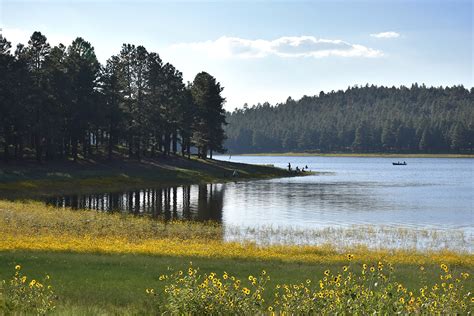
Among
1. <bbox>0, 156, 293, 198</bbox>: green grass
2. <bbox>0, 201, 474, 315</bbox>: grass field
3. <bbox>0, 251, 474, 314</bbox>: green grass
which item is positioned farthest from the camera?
<bbox>0, 156, 293, 198</bbox>: green grass

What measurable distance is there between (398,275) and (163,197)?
47.8m

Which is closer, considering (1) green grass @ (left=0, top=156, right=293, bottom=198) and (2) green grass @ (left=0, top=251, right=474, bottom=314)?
(2) green grass @ (left=0, top=251, right=474, bottom=314)

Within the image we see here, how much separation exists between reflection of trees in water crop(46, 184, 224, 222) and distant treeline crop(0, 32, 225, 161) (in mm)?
18292

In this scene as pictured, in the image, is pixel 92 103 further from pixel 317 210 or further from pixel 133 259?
pixel 133 259

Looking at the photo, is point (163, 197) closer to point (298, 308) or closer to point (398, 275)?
point (398, 275)

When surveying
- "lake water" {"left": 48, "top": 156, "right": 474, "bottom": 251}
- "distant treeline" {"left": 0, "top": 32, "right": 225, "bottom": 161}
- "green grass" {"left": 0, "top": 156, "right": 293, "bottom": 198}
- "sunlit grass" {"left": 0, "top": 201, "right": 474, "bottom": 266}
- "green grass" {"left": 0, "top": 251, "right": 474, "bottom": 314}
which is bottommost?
"lake water" {"left": 48, "top": 156, "right": 474, "bottom": 251}

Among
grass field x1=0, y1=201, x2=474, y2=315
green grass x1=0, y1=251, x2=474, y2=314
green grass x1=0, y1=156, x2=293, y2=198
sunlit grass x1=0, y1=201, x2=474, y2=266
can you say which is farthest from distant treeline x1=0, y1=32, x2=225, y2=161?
green grass x1=0, y1=251, x2=474, y2=314

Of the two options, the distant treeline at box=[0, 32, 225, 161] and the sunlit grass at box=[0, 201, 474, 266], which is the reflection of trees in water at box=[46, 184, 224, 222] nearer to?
the sunlit grass at box=[0, 201, 474, 266]

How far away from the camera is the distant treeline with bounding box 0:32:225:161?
256 feet

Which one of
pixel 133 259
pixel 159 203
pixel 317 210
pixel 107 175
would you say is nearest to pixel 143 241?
pixel 133 259

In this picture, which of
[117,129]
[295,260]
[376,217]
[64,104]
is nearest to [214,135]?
[117,129]

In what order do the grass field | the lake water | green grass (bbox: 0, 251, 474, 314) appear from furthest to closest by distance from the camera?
the lake water, the grass field, green grass (bbox: 0, 251, 474, 314)

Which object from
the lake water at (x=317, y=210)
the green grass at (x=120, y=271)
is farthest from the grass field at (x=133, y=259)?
the lake water at (x=317, y=210)

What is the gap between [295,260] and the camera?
89.6ft
